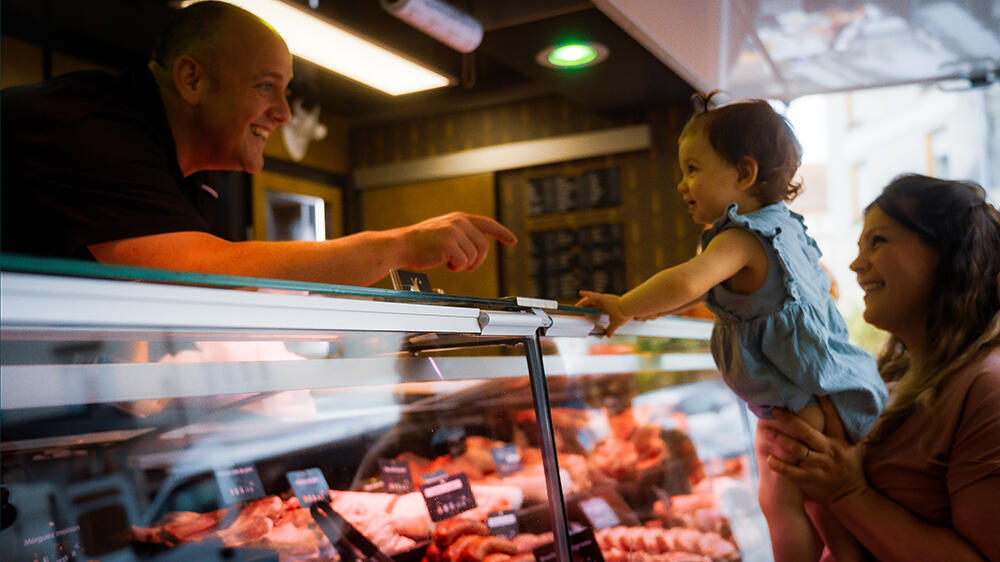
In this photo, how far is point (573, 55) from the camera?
4.07 meters

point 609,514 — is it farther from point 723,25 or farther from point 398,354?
point 723,25

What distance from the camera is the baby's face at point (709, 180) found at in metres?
1.78

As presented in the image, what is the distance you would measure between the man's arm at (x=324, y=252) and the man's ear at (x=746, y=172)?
61 centimetres

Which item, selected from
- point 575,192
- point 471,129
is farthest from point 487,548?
point 471,129

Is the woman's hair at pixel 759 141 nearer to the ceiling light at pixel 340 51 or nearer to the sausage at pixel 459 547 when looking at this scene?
the sausage at pixel 459 547

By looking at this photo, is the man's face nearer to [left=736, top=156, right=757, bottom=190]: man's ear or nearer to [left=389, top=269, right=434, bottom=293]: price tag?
[left=389, top=269, right=434, bottom=293]: price tag

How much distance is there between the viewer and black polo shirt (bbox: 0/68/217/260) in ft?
4.53

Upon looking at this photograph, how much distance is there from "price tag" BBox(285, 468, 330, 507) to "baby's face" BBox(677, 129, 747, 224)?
3.35 feet

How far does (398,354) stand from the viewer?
4.43 feet

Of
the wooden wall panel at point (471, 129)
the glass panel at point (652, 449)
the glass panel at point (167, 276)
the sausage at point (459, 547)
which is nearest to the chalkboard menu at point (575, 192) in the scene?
the wooden wall panel at point (471, 129)

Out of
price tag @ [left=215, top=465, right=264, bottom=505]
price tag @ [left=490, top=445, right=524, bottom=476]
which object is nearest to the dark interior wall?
price tag @ [left=490, top=445, right=524, bottom=476]

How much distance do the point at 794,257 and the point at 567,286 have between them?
4005mm

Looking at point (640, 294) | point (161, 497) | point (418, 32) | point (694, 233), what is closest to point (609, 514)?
point (640, 294)

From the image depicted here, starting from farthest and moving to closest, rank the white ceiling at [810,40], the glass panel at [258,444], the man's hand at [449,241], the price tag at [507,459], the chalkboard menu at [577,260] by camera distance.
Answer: the chalkboard menu at [577,260], the white ceiling at [810,40], the price tag at [507,459], the man's hand at [449,241], the glass panel at [258,444]
